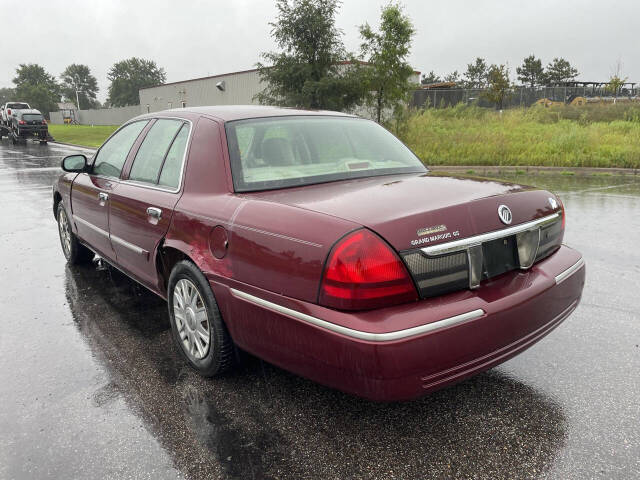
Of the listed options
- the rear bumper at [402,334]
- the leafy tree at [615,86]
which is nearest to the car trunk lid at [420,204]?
the rear bumper at [402,334]

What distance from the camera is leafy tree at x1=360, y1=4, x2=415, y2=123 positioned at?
647 inches

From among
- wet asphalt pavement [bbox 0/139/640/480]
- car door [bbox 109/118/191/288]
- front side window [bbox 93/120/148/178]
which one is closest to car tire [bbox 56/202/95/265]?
front side window [bbox 93/120/148/178]

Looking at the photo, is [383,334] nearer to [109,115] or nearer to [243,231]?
[243,231]

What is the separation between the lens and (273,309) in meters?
2.37

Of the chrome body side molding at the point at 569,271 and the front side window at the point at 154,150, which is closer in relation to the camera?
the chrome body side molding at the point at 569,271

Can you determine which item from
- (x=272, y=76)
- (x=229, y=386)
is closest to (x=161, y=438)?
(x=229, y=386)

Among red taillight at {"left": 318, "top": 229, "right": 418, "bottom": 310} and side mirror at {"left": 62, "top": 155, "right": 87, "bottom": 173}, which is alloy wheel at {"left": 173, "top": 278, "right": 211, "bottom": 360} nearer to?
red taillight at {"left": 318, "top": 229, "right": 418, "bottom": 310}

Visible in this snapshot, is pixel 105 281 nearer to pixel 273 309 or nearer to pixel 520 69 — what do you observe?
pixel 273 309

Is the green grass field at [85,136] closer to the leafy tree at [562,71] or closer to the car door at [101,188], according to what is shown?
the car door at [101,188]

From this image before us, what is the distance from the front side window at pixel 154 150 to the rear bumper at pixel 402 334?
1.40 metres

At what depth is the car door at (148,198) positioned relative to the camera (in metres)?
3.28

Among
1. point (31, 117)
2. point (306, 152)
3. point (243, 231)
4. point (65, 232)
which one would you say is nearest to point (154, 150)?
Result: point (306, 152)

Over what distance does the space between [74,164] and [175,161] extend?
67.8 inches

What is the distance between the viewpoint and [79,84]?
152 metres
